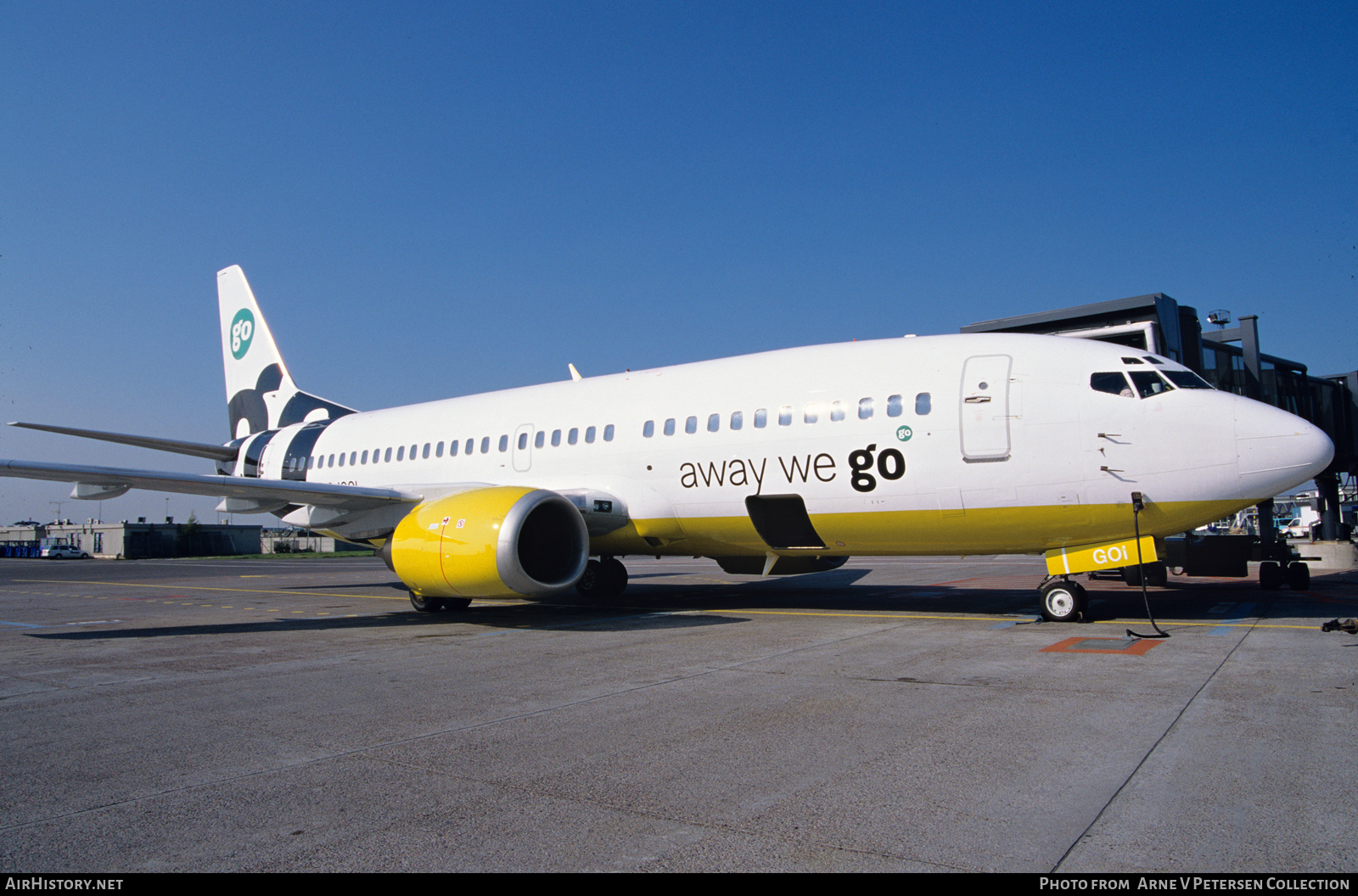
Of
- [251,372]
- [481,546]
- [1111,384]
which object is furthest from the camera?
Result: [251,372]

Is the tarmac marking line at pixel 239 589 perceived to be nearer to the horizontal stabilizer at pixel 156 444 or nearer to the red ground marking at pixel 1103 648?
the horizontal stabilizer at pixel 156 444

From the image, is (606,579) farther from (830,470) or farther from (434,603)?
(830,470)

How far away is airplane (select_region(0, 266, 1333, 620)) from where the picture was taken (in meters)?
9.61

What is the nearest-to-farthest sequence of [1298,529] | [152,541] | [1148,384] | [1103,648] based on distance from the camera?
[1103,648] → [1148,384] → [1298,529] → [152,541]

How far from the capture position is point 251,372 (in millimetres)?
22531

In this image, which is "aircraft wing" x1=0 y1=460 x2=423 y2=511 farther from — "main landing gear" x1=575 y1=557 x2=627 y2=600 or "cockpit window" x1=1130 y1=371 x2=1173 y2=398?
"cockpit window" x1=1130 y1=371 x2=1173 y2=398

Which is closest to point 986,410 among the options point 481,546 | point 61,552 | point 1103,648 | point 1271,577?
point 1103,648

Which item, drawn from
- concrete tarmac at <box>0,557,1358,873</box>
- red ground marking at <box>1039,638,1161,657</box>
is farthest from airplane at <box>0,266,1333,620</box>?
red ground marking at <box>1039,638,1161,657</box>

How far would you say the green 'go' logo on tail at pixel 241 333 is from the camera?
2259 centimetres

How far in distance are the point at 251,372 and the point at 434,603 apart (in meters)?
12.4

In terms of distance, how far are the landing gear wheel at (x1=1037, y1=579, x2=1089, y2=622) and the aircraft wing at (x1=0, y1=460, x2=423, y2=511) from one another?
31.6 feet

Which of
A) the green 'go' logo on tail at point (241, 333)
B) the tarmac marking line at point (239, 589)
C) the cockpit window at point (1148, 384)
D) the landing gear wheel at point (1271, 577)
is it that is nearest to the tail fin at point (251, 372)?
the green 'go' logo on tail at point (241, 333)

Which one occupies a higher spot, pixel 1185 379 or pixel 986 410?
pixel 1185 379
